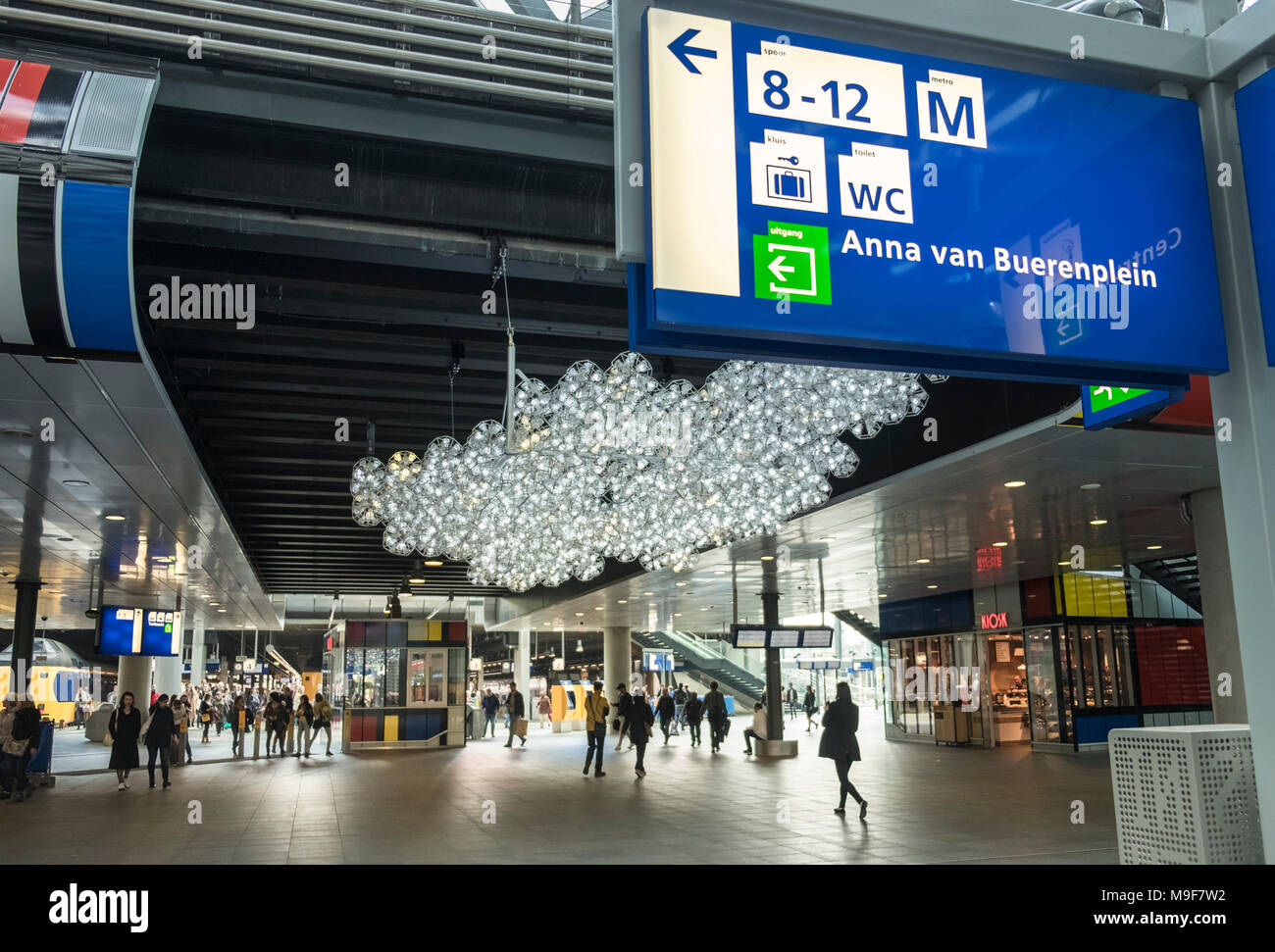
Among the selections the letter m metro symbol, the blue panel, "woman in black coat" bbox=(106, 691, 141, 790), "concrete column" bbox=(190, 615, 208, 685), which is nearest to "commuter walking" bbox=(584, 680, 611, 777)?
"woman in black coat" bbox=(106, 691, 141, 790)

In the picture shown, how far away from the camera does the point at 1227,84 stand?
360cm

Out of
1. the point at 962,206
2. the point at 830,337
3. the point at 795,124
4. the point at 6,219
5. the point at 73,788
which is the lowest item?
the point at 73,788

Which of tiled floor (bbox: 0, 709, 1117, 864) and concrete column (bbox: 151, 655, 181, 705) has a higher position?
concrete column (bbox: 151, 655, 181, 705)

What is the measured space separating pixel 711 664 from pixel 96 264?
4060cm

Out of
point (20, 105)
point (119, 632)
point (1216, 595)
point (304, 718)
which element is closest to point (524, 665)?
point (304, 718)

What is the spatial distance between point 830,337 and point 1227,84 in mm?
1998

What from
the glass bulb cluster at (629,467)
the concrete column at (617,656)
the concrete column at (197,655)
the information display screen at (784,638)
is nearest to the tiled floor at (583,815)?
the information display screen at (784,638)

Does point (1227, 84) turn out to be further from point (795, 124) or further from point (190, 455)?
point (190, 455)

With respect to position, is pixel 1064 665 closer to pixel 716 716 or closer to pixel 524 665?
pixel 716 716

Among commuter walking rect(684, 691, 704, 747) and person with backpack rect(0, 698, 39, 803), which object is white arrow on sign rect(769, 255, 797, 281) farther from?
commuter walking rect(684, 691, 704, 747)

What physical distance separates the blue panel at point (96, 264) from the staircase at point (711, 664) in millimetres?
37211

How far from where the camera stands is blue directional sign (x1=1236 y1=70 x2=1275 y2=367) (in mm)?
3273

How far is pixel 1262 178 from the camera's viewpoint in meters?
3.33

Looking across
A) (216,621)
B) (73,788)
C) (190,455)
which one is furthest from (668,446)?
(216,621)
